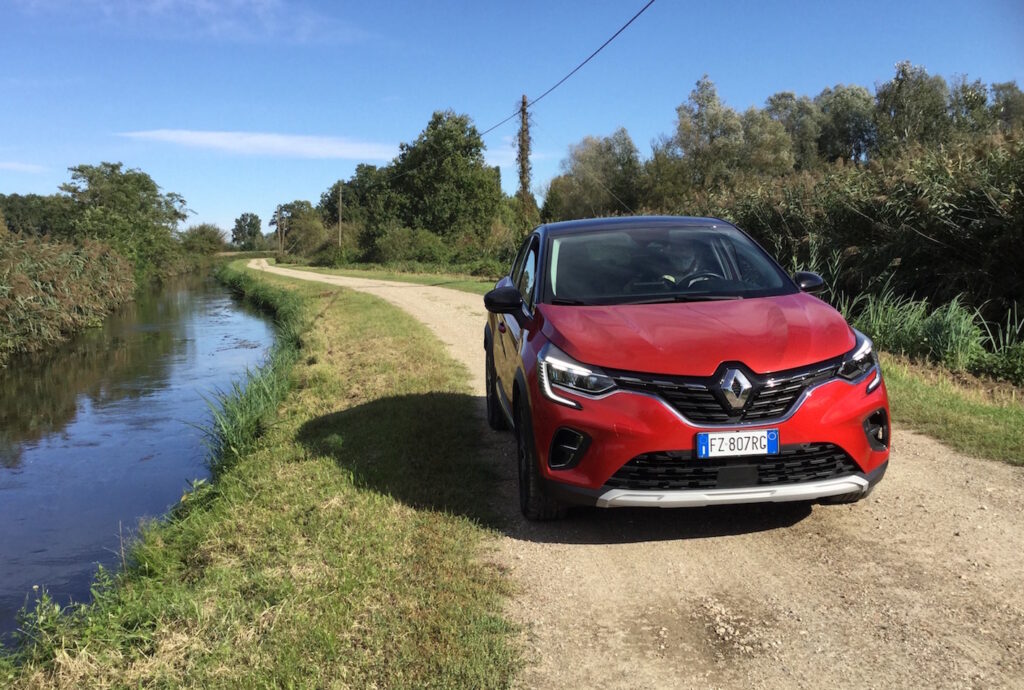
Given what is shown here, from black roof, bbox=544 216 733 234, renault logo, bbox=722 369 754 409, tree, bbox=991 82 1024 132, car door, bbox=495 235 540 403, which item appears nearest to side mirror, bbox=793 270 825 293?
black roof, bbox=544 216 733 234

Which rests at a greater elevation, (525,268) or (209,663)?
(525,268)

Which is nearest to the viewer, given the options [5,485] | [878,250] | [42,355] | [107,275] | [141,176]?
[5,485]

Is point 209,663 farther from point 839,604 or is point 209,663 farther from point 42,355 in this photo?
point 42,355

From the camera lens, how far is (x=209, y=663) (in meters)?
3.10

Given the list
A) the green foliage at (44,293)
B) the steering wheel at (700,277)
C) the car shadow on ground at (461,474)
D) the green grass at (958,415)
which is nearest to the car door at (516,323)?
the car shadow on ground at (461,474)

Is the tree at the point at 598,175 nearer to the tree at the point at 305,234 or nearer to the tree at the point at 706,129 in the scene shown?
the tree at the point at 706,129

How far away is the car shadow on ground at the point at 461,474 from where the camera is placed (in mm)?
4207

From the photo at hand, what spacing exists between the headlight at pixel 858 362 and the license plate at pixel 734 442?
1.82 ft

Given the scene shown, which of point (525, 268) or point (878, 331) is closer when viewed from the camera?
point (525, 268)

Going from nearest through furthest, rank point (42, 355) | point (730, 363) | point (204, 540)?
point (730, 363)
point (204, 540)
point (42, 355)

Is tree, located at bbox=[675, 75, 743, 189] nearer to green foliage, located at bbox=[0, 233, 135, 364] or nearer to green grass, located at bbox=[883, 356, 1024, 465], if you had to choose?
green foliage, located at bbox=[0, 233, 135, 364]

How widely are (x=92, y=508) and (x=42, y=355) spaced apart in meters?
13.3

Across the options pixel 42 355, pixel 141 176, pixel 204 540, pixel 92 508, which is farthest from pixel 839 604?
pixel 141 176

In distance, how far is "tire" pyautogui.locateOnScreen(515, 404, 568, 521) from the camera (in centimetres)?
405
